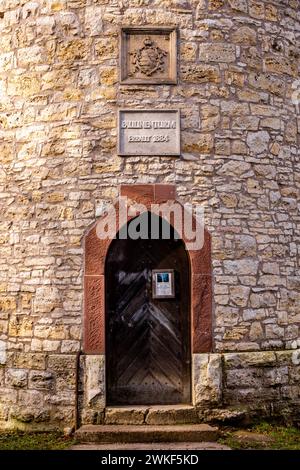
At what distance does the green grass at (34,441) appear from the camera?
19.4 feet

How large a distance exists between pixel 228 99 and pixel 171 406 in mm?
3587

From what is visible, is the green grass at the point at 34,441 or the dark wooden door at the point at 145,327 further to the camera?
the dark wooden door at the point at 145,327

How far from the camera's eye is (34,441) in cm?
612

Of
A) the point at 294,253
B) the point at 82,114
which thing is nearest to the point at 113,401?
the point at 294,253

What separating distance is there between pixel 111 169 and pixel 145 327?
1854mm

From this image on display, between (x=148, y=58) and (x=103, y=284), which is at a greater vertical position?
(x=148, y=58)

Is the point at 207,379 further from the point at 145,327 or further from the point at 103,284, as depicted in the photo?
the point at 103,284

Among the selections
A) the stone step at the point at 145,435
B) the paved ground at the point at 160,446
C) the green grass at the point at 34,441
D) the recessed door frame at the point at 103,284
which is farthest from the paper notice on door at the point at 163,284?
the green grass at the point at 34,441

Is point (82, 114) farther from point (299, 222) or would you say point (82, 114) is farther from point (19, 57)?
point (299, 222)

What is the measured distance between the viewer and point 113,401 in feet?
21.9

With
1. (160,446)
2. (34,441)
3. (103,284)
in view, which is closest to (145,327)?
(103,284)

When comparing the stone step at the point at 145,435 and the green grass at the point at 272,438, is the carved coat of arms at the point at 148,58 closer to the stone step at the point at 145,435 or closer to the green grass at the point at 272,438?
the stone step at the point at 145,435

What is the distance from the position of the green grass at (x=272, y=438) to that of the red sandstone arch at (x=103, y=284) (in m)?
0.99

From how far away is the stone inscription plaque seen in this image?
6.74 meters
